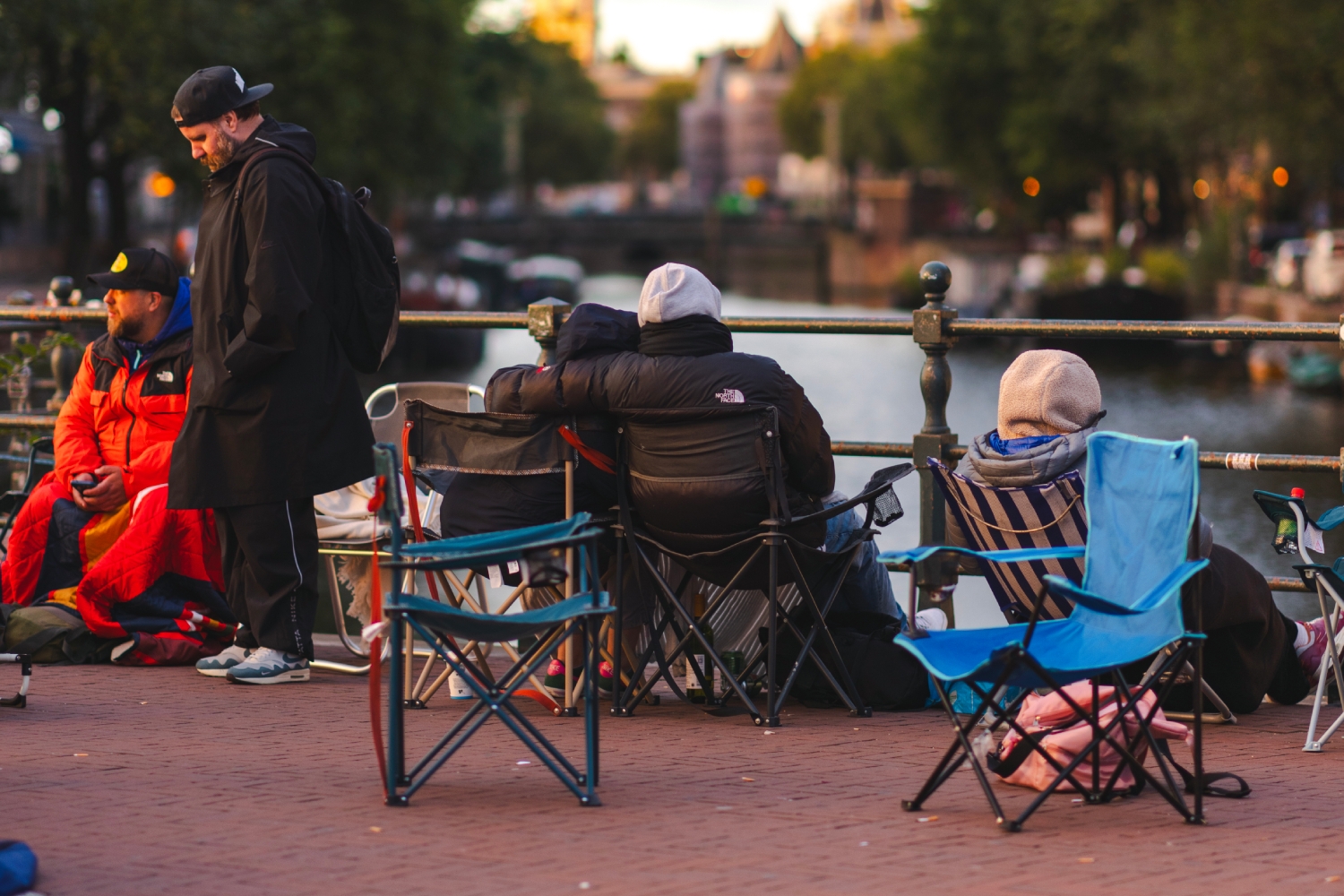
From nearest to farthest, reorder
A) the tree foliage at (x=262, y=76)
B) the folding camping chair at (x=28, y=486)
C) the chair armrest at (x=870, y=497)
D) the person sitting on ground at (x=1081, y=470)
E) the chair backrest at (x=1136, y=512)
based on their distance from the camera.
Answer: the chair backrest at (x=1136, y=512)
the person sitting on ground at (x=1081, y=470)
the chair armrest at (x=870, y=497)
the folding camping chair at (x=28, y=486)
the tree foliage at (x=262, y=76)

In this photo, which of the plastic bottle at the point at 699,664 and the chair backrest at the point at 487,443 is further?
the plastic bottle at the point at 699,664

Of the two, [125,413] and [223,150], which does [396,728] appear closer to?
[223,150]

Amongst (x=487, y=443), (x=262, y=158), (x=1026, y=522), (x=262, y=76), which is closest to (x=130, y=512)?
(x=262, y=158)

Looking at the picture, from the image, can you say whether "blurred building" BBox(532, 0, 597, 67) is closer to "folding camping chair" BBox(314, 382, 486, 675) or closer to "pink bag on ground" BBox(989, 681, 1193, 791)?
"folding camping chair" BBox(314, 382, 486, 675)

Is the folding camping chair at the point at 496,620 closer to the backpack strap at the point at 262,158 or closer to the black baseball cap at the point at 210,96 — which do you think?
the backpack strap at the point at 262,158

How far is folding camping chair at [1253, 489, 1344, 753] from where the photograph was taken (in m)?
4.86

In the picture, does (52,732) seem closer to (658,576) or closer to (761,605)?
(658,576)

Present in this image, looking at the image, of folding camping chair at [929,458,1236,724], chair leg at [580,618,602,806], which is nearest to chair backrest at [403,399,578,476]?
chair leg at [580,618,602,806]

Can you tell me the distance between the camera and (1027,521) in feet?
15.8

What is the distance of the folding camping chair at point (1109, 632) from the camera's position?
401cm

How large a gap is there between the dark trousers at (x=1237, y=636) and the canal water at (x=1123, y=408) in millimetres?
2618

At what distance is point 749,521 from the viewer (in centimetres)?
A: 516

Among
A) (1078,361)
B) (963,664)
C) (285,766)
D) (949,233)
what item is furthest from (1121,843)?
(949,233)

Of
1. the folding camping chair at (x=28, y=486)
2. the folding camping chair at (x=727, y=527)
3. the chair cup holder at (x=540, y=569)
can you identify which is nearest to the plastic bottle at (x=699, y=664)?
the folding camping chair at (x=727, y=527)
